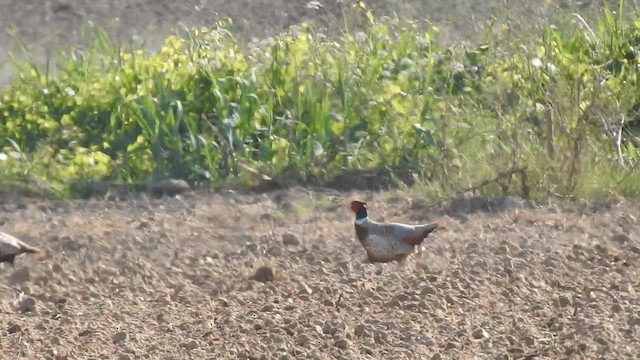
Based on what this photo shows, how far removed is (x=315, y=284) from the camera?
6.81m

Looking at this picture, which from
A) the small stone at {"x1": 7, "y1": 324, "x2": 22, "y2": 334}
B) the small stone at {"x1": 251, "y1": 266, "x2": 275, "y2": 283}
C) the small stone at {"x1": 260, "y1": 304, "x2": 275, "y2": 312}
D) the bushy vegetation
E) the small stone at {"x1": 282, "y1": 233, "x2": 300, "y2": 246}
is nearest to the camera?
the small stone at {"x1": 7, "y1": 324, "x2": 22, "y2": 334}

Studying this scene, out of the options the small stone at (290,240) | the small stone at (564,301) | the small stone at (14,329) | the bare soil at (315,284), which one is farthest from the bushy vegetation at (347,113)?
the small stone at (14,329)

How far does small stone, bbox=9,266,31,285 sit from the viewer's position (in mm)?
6906

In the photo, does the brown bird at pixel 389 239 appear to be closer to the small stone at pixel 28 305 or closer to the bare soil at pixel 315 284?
the bare soil at pixel 315 284

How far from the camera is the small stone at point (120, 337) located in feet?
19.4

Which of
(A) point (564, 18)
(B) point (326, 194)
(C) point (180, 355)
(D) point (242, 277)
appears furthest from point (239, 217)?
(A) point (564, 18)

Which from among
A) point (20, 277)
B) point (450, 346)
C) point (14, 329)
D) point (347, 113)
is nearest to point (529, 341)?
point (450, 346)

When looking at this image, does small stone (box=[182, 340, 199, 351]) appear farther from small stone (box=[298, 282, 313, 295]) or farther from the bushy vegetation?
the bushy vegetation

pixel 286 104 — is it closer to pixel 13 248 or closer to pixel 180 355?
pixel 13 248

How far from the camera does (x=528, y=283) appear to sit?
6891 mm

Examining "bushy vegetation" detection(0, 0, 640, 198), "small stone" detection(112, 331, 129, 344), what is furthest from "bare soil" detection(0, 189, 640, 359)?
"bushy vegetation" detection(0, 0, 640, 198)

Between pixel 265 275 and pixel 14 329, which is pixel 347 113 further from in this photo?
pixel 14 329

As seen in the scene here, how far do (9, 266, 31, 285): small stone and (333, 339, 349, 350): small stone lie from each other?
167 centimetres

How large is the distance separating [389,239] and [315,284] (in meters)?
0.56
